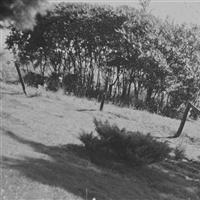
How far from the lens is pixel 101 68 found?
1972 centimetres

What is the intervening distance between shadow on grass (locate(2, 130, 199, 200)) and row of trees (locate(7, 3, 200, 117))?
9.18 meters

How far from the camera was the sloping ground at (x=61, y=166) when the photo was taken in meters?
7.03

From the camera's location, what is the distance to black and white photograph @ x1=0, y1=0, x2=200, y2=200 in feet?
24.6

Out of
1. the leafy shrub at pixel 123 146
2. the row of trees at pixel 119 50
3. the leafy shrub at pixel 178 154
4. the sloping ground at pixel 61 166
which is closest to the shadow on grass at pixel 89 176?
the sloping ground at pixel 61 166

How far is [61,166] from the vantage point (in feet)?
26.8

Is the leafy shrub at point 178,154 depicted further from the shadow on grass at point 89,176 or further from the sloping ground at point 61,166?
the shadow on grass at point 89,176

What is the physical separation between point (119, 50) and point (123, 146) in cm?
923

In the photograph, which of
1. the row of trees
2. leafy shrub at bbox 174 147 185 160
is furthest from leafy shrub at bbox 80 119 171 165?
the row of trees

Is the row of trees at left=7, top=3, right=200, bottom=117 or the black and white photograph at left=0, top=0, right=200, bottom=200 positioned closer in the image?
the black and white photograph at left=0, top=0, right=200, bottom=200

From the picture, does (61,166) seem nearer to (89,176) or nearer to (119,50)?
(89,176)

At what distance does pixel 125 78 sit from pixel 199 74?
3.22 m

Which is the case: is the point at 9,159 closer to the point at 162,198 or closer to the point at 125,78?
the point at 162,198

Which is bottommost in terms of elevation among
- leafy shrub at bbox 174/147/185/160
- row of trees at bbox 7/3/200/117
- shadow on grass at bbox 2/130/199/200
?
shadow on grass at bbox 2/130/199/200

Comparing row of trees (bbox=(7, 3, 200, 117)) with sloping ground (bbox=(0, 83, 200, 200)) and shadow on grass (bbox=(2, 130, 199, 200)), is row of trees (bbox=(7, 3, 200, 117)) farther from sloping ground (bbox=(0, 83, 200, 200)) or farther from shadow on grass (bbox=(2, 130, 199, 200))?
shadow on grass (bbox=(2, 130, 199, 200))
